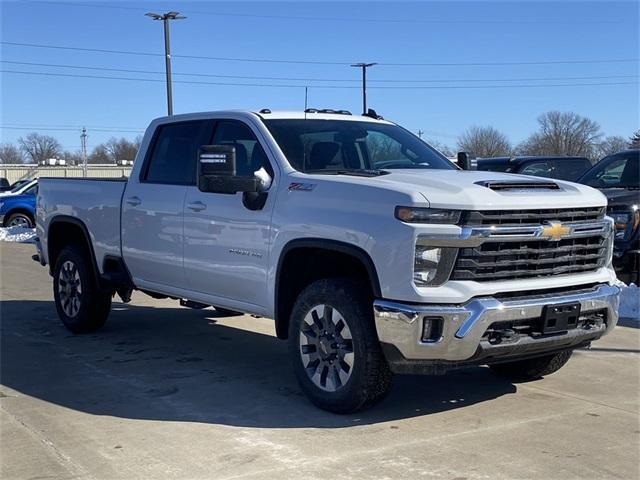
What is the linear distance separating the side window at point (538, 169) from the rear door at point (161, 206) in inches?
334

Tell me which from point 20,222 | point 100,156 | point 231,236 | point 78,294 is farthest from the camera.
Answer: point 100,156

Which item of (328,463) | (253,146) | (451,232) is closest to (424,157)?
(253,146)

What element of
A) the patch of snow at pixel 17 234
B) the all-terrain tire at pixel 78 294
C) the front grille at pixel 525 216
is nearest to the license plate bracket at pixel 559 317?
the front grille at pixel 525 216

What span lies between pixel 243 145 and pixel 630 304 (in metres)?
5.25

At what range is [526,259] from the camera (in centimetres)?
499

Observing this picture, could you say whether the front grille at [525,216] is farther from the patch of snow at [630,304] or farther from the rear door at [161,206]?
the patch of snow at [630,304]

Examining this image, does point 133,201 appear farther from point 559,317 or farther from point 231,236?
point 559,317

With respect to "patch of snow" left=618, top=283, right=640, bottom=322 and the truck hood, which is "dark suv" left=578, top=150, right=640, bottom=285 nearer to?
"patch of snow" left=618, top=283, right=640, bottom=322

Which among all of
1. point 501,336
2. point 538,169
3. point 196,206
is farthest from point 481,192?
→ point 538,169

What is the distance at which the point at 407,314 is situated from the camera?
4.71 m

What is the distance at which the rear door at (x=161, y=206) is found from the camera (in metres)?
6.75

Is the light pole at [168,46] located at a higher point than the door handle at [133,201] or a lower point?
higher

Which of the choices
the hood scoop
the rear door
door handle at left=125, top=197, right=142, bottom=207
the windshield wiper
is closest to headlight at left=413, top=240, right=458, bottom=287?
the hood scoop

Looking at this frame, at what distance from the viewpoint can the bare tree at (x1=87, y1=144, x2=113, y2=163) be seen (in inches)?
4685
